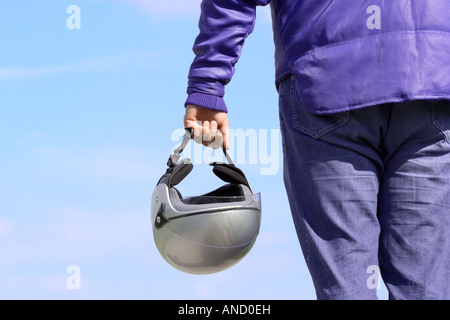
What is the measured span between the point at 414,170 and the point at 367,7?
0.58 m

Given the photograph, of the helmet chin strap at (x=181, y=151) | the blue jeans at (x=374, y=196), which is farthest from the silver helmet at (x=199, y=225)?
the blue jeans at (x=374, y=196)

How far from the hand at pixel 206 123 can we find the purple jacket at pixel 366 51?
0.44 m

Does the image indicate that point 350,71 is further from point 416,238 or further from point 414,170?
point 416,238

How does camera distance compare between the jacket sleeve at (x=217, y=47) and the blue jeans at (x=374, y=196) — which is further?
the jacket sleeve at (x=217, y=47)

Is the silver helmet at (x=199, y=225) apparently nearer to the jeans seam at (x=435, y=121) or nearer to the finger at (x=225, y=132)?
the finger at (x=225, y=132)

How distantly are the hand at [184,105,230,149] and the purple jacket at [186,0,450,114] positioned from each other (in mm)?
444

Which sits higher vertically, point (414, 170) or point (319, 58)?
point (319, 58)

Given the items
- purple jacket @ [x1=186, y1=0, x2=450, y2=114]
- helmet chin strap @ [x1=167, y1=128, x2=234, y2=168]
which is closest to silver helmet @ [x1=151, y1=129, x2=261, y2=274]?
helmet chin strap @ [x1=167, y1=128, x2=234, y2=168]

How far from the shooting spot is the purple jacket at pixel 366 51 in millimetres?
2043

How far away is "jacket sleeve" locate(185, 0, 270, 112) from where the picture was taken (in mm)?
2354

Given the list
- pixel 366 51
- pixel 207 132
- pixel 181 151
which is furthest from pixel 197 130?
pixel 366 51
